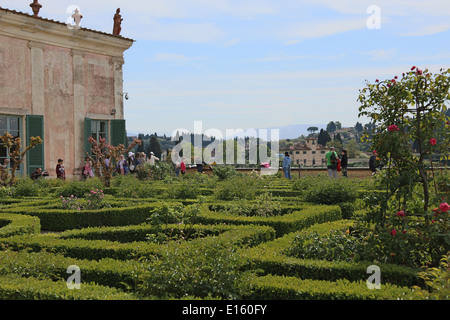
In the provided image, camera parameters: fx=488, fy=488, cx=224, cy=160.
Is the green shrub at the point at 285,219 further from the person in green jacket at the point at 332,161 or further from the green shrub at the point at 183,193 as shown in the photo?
the person in green jacket at the point at 332,161

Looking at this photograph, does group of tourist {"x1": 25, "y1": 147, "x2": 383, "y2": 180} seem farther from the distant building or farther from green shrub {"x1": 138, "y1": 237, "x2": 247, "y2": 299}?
the distant building

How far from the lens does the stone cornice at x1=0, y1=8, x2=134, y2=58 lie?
17.2 meters

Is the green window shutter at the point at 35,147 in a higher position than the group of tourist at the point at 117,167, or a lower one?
higher

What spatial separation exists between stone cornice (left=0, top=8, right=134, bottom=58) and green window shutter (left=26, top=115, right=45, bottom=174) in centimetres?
291

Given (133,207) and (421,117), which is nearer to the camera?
(421,117)

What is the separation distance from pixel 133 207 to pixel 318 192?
388 centimetres

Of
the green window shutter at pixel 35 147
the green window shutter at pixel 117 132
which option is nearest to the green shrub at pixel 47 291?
the green window shutter at pixel 35 147

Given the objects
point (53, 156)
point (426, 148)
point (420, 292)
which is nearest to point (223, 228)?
point (426, 148)

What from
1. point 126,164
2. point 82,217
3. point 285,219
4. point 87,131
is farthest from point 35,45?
point 285,219

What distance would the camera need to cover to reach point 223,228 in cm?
726

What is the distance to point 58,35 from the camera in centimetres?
1875

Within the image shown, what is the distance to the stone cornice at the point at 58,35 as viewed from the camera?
56.4 ft
